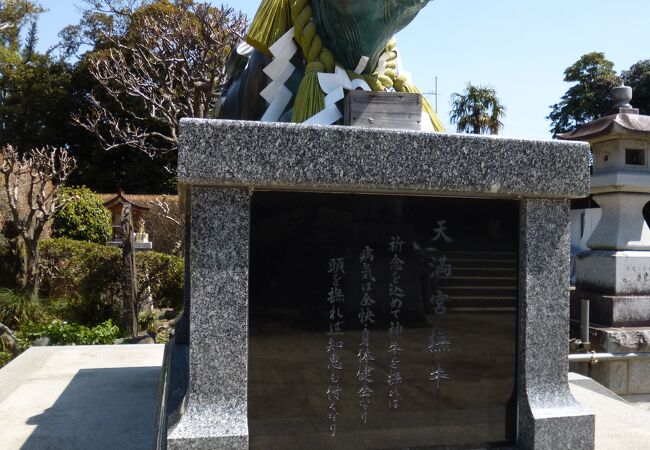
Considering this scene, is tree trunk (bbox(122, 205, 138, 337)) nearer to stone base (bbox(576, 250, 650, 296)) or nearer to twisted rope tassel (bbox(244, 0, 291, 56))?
twisted rope tassel (bbox(244, 0, 291, 56))

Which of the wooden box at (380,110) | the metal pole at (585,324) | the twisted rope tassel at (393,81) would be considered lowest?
the metal pole at (585,324)

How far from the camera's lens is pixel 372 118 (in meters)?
2.74

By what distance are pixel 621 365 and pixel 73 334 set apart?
5.99 meters

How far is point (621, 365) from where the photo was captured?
5160 mm

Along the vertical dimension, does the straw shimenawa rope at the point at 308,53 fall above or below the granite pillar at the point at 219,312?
above

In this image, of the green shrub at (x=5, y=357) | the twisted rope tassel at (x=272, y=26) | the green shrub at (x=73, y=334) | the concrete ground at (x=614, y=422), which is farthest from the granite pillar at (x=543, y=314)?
the green shrub at (x=5, y=357)

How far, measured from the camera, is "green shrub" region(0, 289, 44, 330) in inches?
342

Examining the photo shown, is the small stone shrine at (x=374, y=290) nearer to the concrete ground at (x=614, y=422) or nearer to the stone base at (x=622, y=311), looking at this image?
the concrete ground at (x=614, y=422)

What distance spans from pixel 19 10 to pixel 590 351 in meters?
25.4

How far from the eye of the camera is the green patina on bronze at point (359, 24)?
10.1 feet

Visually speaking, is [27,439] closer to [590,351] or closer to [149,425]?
[149,425]

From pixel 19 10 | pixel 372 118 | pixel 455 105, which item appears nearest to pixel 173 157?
pixel 19 10

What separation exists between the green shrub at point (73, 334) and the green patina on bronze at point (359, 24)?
5.33m

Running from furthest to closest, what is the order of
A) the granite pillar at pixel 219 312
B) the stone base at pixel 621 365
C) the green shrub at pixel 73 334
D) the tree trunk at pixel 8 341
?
the green shrub at pixel 73 334 < the tree trunk at pixel 8 341 < the stone base at pixel 621 365 < the granite pillar at pixel 219 312
